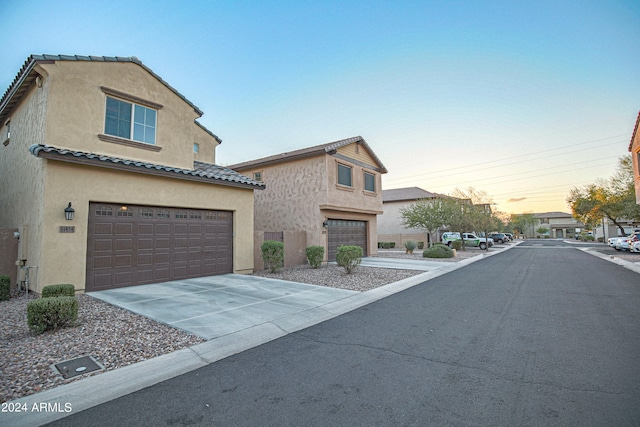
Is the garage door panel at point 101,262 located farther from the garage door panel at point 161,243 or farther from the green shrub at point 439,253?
the green shrub at point 439,253

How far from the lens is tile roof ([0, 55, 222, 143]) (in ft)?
29.0

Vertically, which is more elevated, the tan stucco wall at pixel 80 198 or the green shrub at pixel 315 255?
the tan stucco wall at pixel 80 198

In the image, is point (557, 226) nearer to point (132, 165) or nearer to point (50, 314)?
point (132, 165)

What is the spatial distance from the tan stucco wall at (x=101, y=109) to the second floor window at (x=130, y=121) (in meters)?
0.20

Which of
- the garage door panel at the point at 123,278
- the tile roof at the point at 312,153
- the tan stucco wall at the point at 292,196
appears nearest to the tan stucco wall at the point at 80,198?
the garage door panel at the point at 123,278

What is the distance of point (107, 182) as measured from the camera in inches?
360

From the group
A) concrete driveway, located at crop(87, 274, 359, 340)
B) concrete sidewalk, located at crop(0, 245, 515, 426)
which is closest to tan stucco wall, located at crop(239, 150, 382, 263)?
concrete driveway, located at crop(87, 274, 359, 340)

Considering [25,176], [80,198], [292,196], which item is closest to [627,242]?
[292,196]

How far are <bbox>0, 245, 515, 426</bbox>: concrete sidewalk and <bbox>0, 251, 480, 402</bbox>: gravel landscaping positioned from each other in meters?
0.23

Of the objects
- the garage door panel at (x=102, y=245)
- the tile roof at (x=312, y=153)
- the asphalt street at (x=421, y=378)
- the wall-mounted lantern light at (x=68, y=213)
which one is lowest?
the asphalt street at (x=421, y=378)

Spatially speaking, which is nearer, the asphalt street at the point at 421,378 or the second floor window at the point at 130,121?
the asphalt street at the point at 421,378

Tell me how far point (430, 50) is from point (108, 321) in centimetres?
1699

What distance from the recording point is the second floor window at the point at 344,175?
1791 cm

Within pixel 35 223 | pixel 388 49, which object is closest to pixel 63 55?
pixel 35 223
